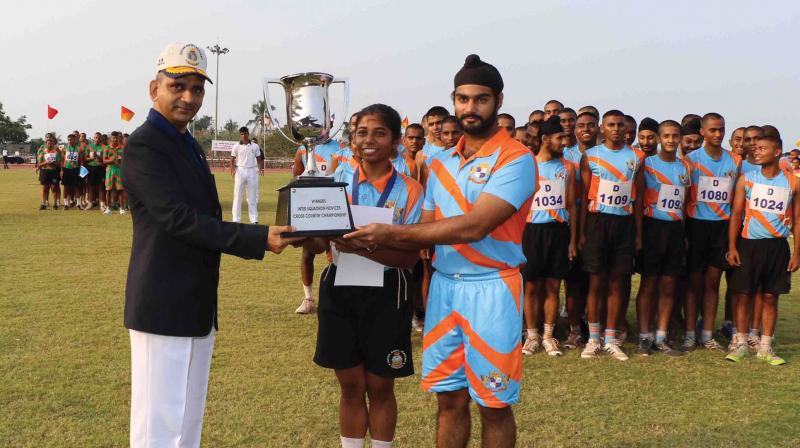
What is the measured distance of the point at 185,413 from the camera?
9.00 feet

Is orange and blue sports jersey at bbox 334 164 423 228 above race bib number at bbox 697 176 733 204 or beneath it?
beneath

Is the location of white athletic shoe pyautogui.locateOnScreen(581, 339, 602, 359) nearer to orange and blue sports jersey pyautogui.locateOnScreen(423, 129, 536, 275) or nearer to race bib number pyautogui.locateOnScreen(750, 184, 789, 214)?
race bib number pyautogui.locateOnScreen(750, 184, 789, 214)

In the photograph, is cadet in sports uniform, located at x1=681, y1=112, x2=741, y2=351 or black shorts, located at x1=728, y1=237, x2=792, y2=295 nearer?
black shorts, located at x1=728, y1=237, x2=792, y2=295

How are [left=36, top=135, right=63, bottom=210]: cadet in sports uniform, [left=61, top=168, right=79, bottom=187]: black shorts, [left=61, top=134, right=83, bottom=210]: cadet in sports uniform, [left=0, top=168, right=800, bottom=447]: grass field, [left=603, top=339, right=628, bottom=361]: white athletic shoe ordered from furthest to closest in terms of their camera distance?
1. [left=61, top=168, right=79, bottom=187]: black shorts
2. [left=61, top=134, right=83, bottom=210]: cadet in sports uniform
3. [left=36, top=135, right=63, bottom=210]: cadet in sports uniform
4. [left=603, top=339, right=628, bottom=361]: white athletic shoe
5. [left=0, top=168, right=800, bottom=447]: grass field

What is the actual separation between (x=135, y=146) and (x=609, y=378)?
13.3ft

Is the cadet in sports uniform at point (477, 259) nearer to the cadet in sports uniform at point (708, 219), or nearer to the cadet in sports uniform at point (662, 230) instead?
the cadet in sports uniform at point (662, 230)

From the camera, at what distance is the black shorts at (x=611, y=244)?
589cm

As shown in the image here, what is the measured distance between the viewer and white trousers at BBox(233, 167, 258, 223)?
45.3ft

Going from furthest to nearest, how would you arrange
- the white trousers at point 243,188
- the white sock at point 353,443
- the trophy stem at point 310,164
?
the white trousers at point 243,188 → the white sock at point 353,443 → the trophy stem at point 310,164

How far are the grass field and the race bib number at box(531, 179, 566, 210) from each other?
53.1 inches

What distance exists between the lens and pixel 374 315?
10.9 ft

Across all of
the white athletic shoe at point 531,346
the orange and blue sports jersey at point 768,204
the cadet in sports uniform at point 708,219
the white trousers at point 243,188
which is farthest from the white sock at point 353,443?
the white trousers at point 243,188

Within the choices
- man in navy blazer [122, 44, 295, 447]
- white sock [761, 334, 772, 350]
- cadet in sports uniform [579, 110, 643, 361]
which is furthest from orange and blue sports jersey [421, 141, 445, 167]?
man in navy blazer [122, 44, 295, 447]

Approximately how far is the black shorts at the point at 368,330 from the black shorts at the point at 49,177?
16.7 meters
